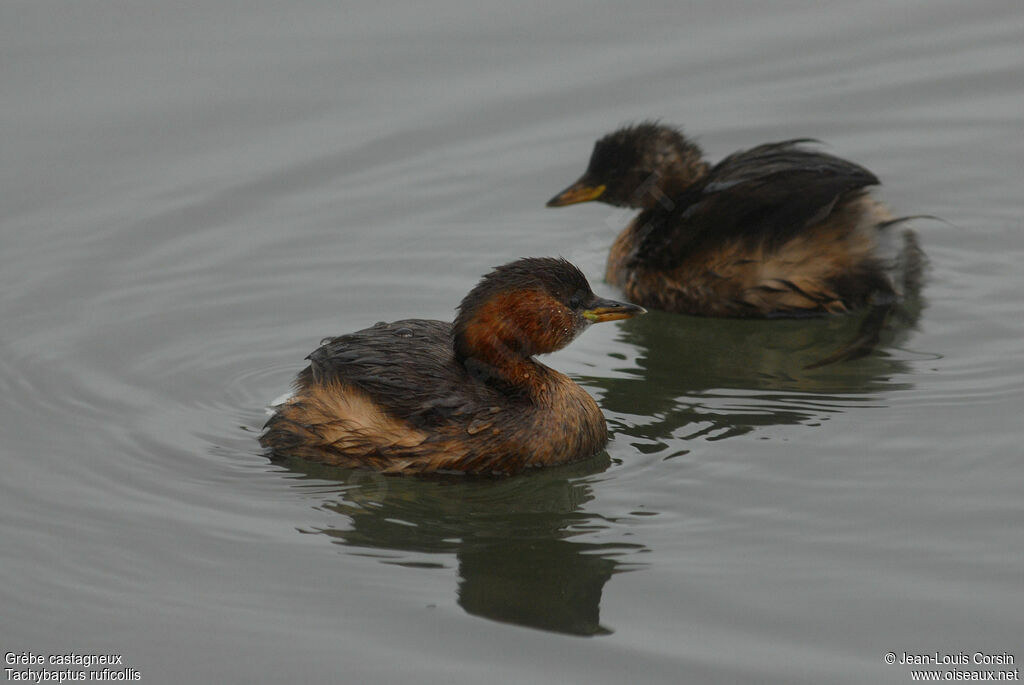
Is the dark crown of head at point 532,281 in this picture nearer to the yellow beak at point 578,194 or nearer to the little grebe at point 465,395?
the little grebe at point 465,395

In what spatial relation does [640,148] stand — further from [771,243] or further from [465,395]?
[465,395]

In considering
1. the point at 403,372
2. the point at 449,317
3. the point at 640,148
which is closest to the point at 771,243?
the point at 640,148

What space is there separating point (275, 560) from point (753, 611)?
1.70m

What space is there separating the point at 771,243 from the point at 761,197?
0.24 metres

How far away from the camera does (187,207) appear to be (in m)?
9.26

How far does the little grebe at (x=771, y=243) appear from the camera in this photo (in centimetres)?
817

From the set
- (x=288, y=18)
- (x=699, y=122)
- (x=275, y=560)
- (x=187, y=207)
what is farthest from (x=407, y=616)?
(x=288, y=18)

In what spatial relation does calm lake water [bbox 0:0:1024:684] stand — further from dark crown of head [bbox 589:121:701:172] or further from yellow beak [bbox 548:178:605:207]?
dark crown of head [bbox 589:121:701:172]

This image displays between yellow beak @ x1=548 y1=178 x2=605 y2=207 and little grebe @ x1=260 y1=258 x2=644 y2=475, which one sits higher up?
yellow beak @ x1=548 y1=178 x2=605 y2=207

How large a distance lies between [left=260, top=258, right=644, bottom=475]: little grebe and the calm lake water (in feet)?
0.37

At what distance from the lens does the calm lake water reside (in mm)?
5645

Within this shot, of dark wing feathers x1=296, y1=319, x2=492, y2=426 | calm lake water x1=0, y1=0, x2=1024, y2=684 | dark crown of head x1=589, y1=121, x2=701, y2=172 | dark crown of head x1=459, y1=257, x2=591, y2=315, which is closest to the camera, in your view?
calm lake water x1=0, y1=0, x2=1024, y2=684

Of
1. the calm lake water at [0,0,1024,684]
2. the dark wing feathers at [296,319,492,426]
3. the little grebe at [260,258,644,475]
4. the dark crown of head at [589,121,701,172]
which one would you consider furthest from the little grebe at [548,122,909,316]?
the dark wing feathers at [296,319,492,426]

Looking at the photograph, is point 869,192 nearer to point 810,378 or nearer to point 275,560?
point 810,378
